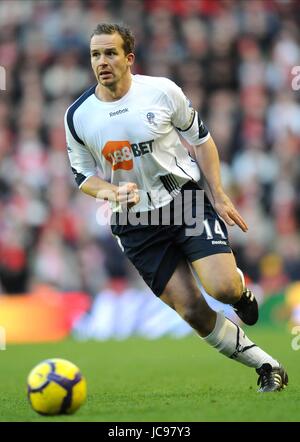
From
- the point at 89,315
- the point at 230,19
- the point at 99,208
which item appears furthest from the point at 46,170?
the point at 230,19

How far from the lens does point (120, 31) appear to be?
6.90m

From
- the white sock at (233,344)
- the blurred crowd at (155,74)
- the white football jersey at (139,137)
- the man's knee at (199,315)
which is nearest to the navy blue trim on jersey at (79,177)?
the white football jersey at (139,137)

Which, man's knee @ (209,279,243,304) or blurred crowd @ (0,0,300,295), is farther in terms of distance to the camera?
blurred crowd @ (0,0,300,295)

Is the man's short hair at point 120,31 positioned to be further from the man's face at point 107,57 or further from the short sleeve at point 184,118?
the short sleeve at point 184,118

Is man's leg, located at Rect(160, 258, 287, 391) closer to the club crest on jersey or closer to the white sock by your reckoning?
the white sock

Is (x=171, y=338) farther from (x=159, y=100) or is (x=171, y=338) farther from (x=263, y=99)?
(x=159, y=100)

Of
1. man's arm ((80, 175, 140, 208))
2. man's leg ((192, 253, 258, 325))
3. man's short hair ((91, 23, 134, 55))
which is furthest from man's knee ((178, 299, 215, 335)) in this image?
man's short hair ((91, 23, 134, 55))

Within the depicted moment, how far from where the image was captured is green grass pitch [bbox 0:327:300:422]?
5.95m

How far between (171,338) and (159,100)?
22.6 feet

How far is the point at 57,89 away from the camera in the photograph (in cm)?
1697

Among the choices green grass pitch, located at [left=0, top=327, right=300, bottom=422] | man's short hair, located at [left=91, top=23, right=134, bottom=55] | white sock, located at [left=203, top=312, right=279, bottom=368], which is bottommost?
green grass pitch, located at [left=0, top=327, right=300, bottom=422]

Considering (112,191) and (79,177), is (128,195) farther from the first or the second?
(79,177)

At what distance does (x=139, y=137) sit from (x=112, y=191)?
0.53 meters

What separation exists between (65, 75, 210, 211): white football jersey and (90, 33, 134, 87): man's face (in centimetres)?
21
